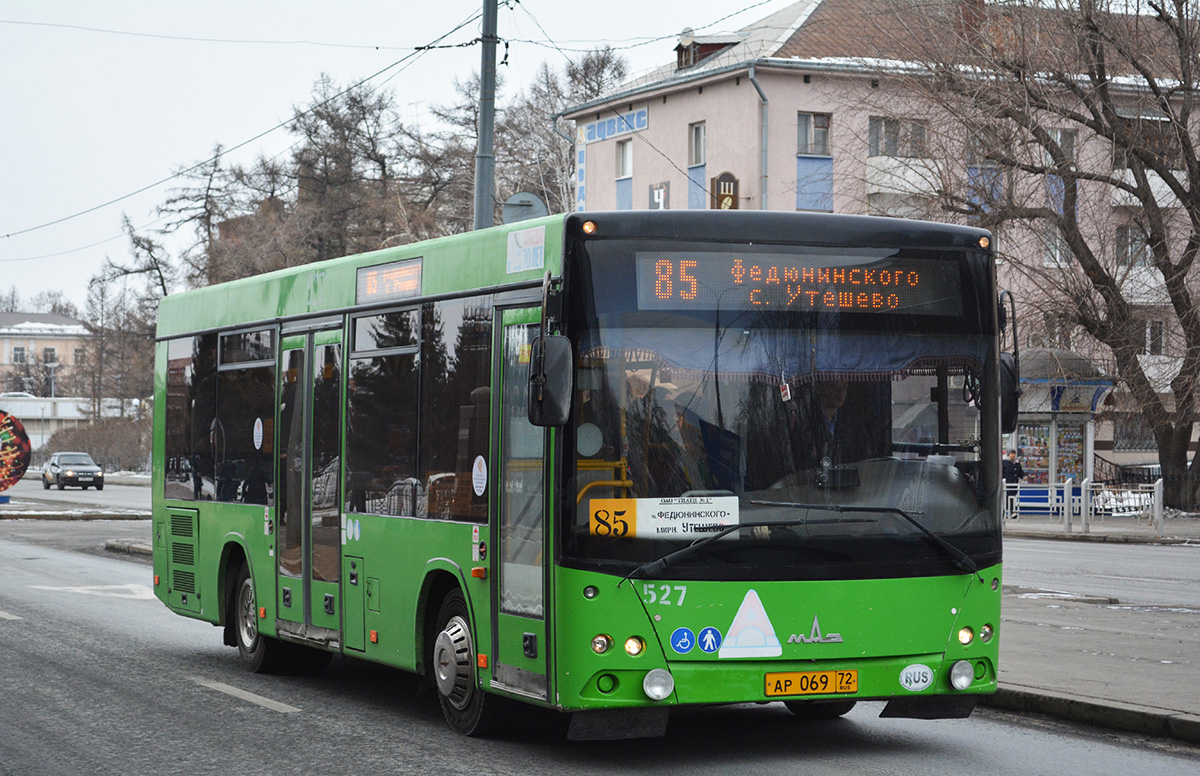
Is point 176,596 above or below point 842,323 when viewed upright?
below

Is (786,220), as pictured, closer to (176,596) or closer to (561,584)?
(561,584)

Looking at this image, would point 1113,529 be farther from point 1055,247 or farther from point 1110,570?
point 1110,570

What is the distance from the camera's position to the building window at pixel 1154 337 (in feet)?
116

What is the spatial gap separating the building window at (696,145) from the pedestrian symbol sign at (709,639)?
44.0 m

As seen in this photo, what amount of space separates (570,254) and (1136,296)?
30569mm

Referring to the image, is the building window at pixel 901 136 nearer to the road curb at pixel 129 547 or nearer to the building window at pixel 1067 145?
the building window at pixel 1067 145

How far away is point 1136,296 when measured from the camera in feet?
118

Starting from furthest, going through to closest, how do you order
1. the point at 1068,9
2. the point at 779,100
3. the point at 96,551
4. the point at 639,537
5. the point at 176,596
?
the point at 779,100, the point at 1068,9, the point at 96,551, the point at 176,596, the point at 639,537

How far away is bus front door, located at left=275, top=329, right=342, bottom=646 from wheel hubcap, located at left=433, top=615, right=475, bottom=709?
5.31 ft

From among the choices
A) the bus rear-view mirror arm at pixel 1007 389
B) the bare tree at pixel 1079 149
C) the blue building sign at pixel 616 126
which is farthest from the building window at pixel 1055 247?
the bus rear-view mirror arm at pixel 1007 389

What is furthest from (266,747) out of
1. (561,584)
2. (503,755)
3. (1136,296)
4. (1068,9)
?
(1136,296)

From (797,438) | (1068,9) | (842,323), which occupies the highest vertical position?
(1068,9)

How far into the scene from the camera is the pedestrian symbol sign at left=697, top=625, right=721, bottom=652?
7.69 m

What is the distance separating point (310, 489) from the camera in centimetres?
1096
